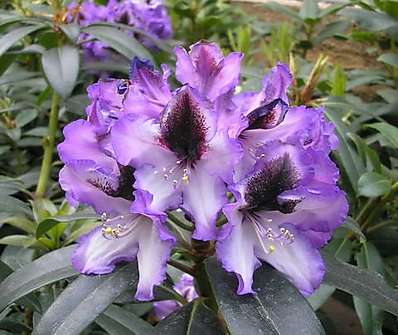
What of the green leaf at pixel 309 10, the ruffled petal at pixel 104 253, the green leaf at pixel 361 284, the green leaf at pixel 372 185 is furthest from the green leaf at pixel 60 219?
the green leaf at pixel 309 10

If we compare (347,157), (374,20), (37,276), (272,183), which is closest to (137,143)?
(272,183)

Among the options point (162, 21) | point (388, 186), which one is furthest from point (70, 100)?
point (388, 186)

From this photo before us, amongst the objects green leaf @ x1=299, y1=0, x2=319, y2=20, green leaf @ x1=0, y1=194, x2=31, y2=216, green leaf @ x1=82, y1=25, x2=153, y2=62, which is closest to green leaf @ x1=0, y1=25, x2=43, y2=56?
green leaf @ x1=82, y1=25, x2=153, y2=62

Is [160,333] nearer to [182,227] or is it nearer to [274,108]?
[182,227]

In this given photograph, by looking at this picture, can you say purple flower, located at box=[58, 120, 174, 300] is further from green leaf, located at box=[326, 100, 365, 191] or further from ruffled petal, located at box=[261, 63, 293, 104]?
green leaf, located at box=[326, 100, 365, 191]

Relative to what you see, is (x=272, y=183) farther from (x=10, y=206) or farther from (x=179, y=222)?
(x=10, y=206)
